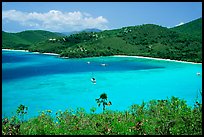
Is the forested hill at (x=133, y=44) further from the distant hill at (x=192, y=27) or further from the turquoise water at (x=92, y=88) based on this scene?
the turquoise water at (x=92, y=88)

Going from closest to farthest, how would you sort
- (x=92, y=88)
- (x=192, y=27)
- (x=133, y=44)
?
1. (x=92, y=88)
2. (x=133, y=44)
3. (x=192, y=27)

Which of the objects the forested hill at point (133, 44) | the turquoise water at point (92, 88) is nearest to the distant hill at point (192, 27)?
the forested hill at point (133, 44)

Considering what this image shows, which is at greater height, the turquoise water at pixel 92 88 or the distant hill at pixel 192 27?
the distant hill at pixel 192 27

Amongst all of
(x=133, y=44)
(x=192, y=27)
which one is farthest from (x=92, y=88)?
(x=192, y=27)

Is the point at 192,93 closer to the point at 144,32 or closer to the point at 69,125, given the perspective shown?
the point at 69,125

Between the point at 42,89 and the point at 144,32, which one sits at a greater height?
the point at 144,32

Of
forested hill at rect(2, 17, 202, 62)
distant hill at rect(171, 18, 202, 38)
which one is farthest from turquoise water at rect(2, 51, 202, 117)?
distant hill at rect(171, 18, 202, 38)

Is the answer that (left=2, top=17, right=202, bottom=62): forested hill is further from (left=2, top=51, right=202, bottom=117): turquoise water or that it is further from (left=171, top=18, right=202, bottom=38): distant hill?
(left=2, top=51, right=202, bottom=117): turquoise water

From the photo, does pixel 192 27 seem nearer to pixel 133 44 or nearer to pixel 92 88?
pixel 133 44

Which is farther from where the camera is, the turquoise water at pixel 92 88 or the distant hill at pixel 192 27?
the distant hill at pixel 192 27

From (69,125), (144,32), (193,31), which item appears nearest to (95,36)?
(144,32)

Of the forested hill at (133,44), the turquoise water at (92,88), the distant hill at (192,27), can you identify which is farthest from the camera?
the distant hill at (192,27)
